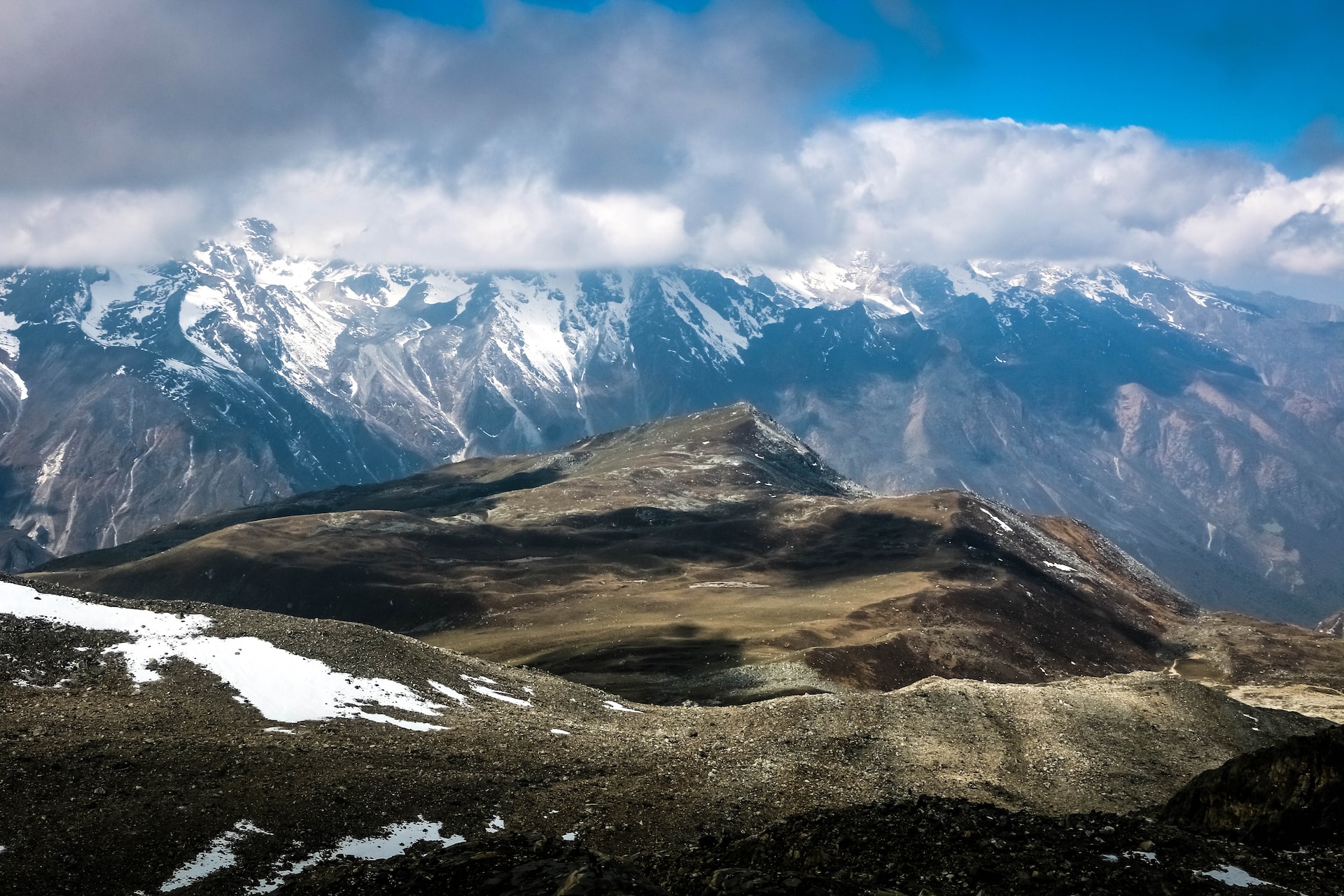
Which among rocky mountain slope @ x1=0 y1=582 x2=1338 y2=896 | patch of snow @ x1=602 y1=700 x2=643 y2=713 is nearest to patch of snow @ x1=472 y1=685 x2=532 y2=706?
rocky mountain slope @ x1=0 y1=582 x2=1338 y2=896

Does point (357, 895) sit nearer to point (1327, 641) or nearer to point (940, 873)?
point (940, 873)

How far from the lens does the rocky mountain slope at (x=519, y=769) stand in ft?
102

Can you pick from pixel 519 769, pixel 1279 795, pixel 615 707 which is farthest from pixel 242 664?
pixel 1279 795

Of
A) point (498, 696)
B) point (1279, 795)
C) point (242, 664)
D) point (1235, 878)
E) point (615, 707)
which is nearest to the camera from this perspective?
point (1235, 878)

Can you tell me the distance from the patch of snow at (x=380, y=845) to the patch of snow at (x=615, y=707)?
1212 inches

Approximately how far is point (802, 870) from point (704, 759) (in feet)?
66.9

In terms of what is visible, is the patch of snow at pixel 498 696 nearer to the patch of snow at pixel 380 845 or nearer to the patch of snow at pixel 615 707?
the patch of snow at pixel 615 707

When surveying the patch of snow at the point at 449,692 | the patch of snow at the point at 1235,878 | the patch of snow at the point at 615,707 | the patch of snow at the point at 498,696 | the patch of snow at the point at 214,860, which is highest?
the patch of snow at the point at 1235,878

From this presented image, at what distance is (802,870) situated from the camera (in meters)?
30.7

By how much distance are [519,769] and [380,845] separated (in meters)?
10.5

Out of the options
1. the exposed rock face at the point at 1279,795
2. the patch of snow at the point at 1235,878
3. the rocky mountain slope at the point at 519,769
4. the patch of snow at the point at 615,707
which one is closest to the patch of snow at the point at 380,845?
the rocky mountain slope at the point at 519,769

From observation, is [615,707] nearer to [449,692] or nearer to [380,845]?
[449,692]

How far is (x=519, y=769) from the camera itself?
4628 centimetres

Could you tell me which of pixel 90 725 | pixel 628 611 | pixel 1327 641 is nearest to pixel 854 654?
pixel 628 611
